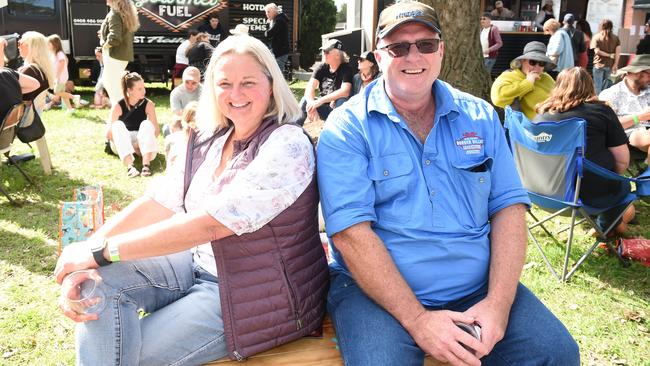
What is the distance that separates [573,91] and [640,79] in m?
1.56

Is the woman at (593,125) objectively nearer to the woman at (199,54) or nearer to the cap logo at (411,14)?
the cap logo at (411,14)

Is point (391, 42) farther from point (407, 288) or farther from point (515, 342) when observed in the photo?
point (515, 342)

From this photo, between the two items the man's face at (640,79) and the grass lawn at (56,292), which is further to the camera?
the man's face at (640,79)

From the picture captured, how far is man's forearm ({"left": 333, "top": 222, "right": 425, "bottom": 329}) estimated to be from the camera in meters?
2.05

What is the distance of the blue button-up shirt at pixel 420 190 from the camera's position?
85.9 inches

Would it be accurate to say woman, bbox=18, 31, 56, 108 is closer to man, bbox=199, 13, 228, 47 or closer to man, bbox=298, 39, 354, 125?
man, bbox=298, 39, 354, 125

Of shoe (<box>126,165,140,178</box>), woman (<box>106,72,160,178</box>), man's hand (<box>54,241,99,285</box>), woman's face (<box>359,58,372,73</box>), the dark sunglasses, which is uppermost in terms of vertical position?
the dark sunglasses

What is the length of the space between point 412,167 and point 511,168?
1.55ft

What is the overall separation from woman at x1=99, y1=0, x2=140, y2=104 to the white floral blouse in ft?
23.4

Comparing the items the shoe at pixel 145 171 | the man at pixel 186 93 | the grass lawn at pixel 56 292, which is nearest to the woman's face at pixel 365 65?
the man at pixel 186 93

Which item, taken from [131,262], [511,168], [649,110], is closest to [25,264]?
[131,262]

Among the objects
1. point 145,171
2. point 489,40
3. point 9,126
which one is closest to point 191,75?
point 145,171

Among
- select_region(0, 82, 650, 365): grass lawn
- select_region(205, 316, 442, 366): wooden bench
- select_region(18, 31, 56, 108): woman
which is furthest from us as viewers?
select_region(18, 31, 56, 108): woman

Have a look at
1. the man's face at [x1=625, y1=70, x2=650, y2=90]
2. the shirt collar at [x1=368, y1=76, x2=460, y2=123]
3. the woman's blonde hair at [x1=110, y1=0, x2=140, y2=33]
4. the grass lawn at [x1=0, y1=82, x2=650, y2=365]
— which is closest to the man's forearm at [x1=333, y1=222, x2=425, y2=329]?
the shirt collar at [x1=368, y1=76, x2=460, y2=123]
